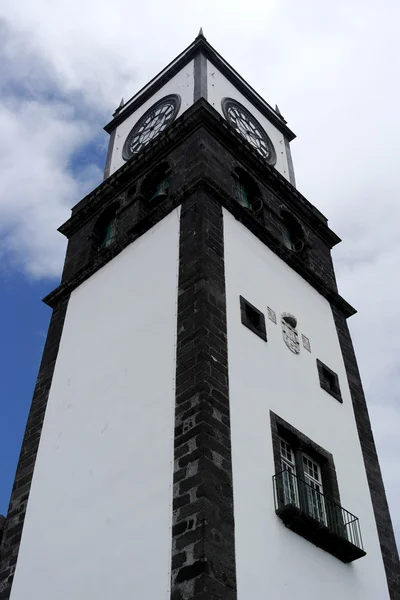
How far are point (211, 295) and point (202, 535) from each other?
4.66m

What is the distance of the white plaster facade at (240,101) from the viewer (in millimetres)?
21391

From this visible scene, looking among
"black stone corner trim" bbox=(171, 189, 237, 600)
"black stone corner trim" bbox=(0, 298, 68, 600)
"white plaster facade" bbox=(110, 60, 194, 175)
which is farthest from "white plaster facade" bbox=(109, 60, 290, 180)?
"black stone corner trim" bbox=(171, 189, 237, 600)

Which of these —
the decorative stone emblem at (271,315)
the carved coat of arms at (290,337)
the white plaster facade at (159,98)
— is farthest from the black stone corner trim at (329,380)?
the white plaster facade at (159,98)

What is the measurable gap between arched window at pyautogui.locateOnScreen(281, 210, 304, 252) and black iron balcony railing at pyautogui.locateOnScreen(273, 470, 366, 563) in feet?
24.6

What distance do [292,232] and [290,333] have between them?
15.6 feet

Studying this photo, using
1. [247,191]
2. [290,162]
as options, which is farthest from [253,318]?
[290,162]

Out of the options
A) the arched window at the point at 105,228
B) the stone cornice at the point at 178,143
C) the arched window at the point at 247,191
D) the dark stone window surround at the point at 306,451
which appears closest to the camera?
the dark stone window surround at the point at 306,451

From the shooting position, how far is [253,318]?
1487 cm

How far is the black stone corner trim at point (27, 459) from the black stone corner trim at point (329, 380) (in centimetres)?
554

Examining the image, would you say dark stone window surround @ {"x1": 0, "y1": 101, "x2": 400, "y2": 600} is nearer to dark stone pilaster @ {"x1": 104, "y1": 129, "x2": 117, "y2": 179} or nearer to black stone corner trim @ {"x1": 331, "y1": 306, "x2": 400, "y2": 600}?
black stone corner trim @ {"x1": 331, "y1": 306, "x2": 400, "y2": 600}

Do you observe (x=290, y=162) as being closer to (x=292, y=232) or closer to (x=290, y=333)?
(x=292, y=232)

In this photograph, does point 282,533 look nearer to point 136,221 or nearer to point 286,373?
point 286,373

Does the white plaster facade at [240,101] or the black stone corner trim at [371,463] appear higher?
the white plaster facade at [240,101]

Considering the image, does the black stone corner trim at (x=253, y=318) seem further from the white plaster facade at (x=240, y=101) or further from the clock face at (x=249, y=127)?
the white plaster facade at (x=240, y=101)
